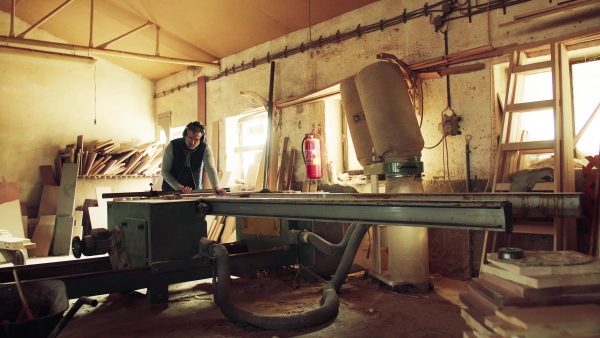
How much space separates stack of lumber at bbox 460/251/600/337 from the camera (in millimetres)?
1264

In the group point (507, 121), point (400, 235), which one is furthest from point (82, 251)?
point (507, 121)

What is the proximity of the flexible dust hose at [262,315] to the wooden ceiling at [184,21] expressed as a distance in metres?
3.21

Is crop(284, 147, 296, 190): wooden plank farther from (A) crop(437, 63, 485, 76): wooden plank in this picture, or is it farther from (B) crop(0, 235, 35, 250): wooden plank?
(B) crop(0, 235, 35, 250): wooden plank

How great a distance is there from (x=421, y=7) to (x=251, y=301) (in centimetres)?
347

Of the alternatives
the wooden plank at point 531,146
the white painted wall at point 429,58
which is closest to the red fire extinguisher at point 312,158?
the white painted wall at point 429,58

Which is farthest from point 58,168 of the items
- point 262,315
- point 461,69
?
point 461,69

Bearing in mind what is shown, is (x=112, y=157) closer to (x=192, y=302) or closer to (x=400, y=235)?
(x=192, y=302)

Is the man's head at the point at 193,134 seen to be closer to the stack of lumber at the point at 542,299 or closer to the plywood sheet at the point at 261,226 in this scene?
the plywood sheet at the point at 261,226

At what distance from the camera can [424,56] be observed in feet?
15.0

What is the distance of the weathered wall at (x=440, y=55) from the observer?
3926 millimetres

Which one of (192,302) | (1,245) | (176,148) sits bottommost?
(192,302)

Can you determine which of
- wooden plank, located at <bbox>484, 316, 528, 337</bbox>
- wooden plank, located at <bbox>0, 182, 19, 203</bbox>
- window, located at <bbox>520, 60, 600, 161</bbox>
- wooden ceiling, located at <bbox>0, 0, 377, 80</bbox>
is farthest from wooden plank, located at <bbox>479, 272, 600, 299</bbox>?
wooden plank, located at <bbox>0, 182, 19, 203</bbox>

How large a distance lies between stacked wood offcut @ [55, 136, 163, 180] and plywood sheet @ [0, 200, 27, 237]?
1047mm

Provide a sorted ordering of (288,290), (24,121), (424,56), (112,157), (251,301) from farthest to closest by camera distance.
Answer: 1. (112,157)
2. (24,121)
3. (424,56)
4. (288,290)
5. (251,301)
